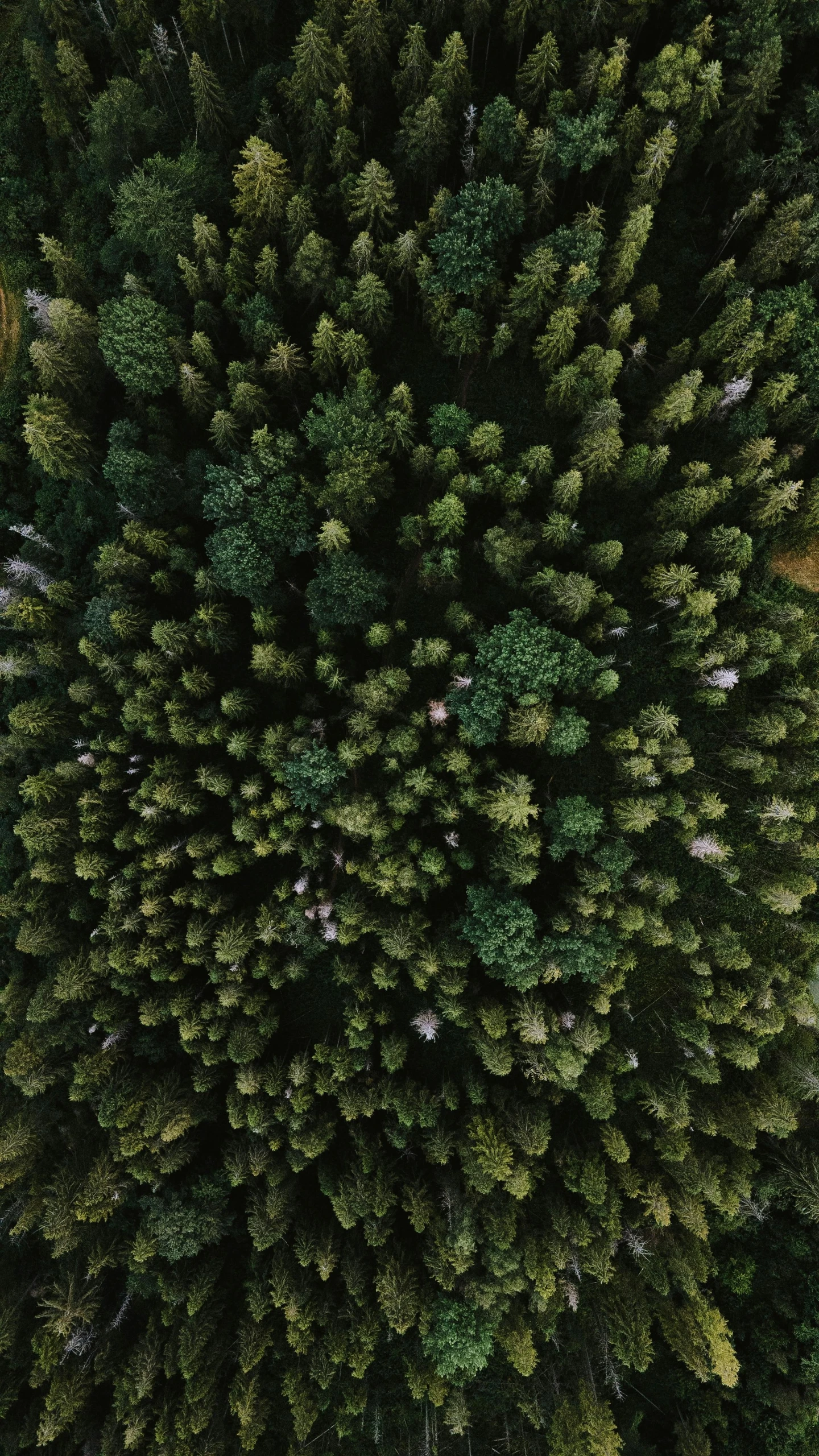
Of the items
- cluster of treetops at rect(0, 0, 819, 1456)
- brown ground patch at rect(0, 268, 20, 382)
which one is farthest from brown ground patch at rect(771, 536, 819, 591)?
brown ground patch at rect(0, 268, 20, 382)

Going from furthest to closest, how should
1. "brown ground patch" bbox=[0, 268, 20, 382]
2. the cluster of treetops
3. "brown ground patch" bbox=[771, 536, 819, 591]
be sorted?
"brown ground patch" bbox=[0, 268, 20, 382], "brown ground patch" bbox=[771, 536, 819, 591], the cluster of treetops

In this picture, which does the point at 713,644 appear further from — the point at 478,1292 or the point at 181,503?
the point at 478,1292

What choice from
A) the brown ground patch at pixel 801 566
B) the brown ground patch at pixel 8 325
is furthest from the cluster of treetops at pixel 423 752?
the brown ground patch at pixel 8 325

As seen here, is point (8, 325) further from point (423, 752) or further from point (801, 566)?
point (801, 566)

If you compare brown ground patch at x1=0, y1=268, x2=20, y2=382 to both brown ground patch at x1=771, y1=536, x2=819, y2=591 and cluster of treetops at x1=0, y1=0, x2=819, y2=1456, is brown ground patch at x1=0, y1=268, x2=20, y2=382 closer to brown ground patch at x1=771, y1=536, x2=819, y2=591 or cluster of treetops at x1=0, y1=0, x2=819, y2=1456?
cluster of treetops at x1=0, y1=0, x2=819, y2=1456

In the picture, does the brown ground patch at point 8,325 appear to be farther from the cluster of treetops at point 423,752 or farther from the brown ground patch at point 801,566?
the brown ground patch at point 801,566
